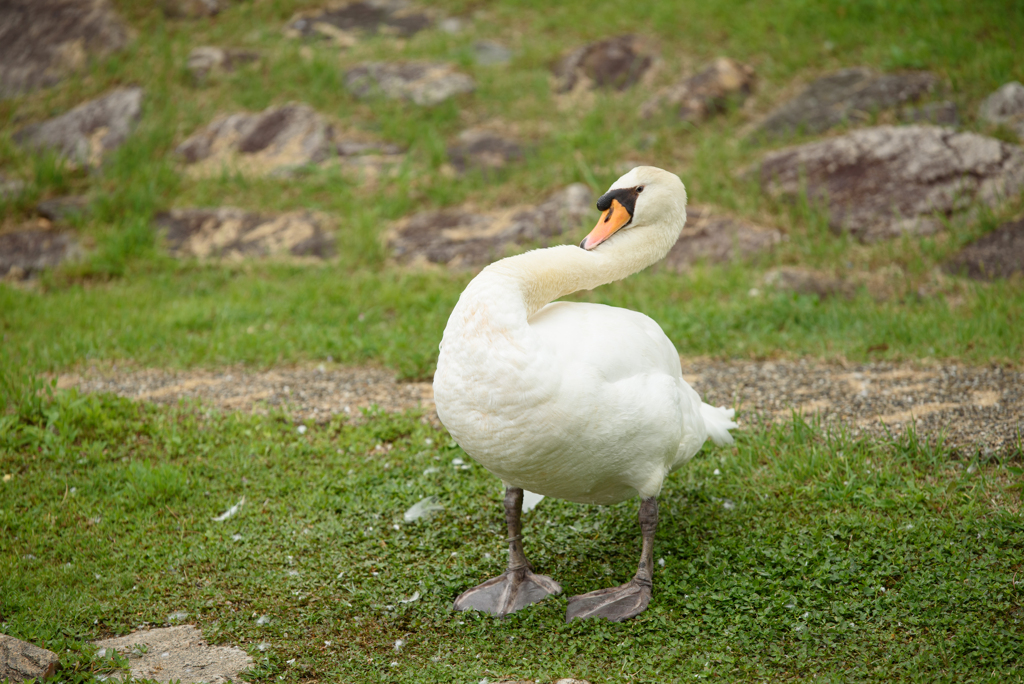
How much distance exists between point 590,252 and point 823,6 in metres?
9.27

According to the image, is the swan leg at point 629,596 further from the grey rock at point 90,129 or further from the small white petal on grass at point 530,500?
the grey rock at point 90,129

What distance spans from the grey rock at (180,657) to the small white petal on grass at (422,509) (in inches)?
53.1

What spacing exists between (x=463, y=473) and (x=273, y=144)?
7461mm

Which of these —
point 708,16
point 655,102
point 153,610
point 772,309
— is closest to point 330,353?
point 153,610

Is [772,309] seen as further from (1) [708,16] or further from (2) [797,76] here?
(1) [708,16]

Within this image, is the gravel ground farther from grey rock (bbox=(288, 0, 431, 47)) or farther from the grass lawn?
grey rock (bbox=(288, 0, 431, 47))

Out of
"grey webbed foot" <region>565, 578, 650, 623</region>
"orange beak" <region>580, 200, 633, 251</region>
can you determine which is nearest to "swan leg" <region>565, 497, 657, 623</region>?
"grey webbed foot" <region>565, 578, 650, 623</region>

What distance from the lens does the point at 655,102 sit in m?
11.0

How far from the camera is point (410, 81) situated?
11.9 m

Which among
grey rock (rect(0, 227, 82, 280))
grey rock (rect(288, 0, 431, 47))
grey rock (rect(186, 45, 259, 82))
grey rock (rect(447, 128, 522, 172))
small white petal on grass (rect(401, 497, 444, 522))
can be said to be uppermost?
grey rock (rect(288, 0, 431, 47))

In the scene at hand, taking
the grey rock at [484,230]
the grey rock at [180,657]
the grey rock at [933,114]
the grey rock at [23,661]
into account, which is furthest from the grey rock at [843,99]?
the grey rock at [23,661]

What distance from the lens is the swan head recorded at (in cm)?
447

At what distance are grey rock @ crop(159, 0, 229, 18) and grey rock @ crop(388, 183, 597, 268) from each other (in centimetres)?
617

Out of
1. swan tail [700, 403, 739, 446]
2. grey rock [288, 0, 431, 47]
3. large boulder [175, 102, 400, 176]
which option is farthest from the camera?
grey rock [288, 0, 431, 47]
